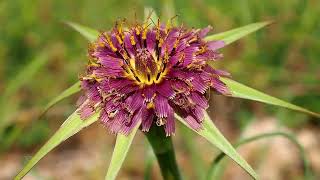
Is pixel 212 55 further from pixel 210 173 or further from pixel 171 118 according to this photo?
pixel 210 173

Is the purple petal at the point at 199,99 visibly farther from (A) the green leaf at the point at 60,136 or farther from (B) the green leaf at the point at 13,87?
(B) the green leaf at the point at 13,87

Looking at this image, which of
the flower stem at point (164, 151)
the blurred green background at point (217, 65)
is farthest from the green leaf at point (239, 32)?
the blurred green background at point (217, 65)

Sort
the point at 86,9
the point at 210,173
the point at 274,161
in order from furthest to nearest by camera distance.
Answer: the point at 86,9 → the point at 274,161 → the point at 210,173

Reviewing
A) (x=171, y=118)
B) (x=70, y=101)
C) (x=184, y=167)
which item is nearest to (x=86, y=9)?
(x=70, y=101)

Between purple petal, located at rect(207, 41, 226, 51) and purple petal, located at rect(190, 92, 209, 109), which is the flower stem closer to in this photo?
purple petal, located at rect(190, 92, 209, 109)

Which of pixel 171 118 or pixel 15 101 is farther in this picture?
pixel 15 101

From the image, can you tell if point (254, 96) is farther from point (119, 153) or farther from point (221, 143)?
point (119, 153)

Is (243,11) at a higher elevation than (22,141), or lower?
higher
